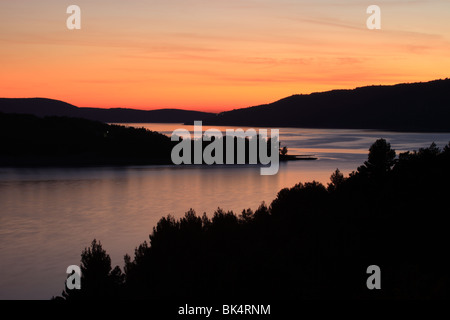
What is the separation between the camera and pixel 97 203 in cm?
7644

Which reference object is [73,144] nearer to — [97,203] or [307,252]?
[97,203]

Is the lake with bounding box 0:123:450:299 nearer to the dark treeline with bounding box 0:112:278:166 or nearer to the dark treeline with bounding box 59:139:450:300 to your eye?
the dark treeline with bounding box 59:139:450:300

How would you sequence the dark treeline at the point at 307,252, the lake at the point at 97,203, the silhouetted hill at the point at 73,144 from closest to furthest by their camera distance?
the dark treeline at the point at 307,252 → the lake at the point at 97,203 → the silhouetted hill at the point at 73,144

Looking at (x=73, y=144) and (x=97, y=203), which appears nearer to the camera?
(x=97, y=203)

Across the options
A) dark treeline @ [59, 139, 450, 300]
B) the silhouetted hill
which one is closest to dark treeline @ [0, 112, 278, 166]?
the silhouetted hill

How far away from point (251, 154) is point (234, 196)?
76607 millimetres

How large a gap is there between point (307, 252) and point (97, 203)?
54.4 meters

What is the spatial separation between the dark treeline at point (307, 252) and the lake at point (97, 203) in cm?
947

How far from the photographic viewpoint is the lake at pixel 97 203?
40.6 m

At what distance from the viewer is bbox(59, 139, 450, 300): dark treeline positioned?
22.0 metres

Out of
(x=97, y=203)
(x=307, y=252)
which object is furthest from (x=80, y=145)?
(x=307, y=252)

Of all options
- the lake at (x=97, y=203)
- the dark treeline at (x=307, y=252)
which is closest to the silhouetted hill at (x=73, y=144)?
the lake at (x=97, y=203)

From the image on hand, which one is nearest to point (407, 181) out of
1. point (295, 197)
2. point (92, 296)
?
point (295, 197)

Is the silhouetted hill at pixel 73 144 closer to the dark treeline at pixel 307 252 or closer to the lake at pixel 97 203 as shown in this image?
the lake at pixel 97 203
